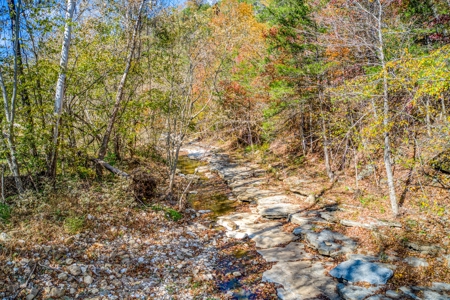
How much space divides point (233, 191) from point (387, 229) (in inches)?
302

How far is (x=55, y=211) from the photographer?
24.3 feet

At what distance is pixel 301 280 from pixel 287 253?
1463 millimetres

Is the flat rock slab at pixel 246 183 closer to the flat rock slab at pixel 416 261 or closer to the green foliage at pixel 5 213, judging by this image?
the flat rock slab at pixel 416 261

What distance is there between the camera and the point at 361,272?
243 inches

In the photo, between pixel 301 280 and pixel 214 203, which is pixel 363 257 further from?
pixel 214 203

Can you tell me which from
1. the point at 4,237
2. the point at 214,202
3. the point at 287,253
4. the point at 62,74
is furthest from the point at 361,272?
Result: the point at 62,74

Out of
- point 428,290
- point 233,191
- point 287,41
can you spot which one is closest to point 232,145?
point 233,191

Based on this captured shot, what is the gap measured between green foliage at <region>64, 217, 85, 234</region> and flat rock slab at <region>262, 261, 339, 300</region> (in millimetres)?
4925

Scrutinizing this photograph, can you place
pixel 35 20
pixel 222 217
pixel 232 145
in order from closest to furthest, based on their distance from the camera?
pixel 35 20 → pixel 222 217 → pixel 232 145

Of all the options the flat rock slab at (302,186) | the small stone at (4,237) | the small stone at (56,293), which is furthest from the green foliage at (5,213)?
the flat rock slab at (302,186)

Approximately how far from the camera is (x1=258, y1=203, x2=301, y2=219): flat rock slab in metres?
10.5

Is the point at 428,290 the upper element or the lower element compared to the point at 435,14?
lower

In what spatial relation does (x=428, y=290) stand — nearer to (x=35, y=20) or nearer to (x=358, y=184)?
(x=358, y=184)

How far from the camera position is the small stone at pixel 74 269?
5781 millimetres
